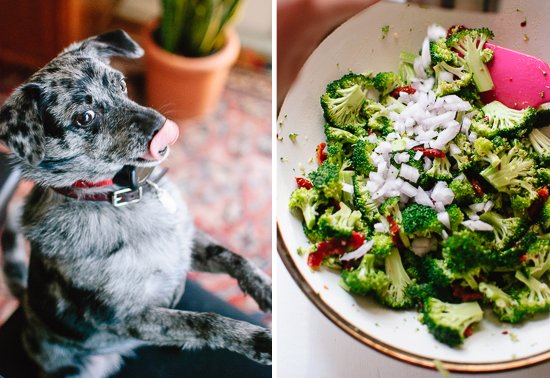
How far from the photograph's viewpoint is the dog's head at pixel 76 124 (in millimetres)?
896

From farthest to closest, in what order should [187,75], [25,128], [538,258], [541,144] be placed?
[187,75]
[541,144]
[538,258]
[25,128]

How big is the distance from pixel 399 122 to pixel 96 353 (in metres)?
0.70

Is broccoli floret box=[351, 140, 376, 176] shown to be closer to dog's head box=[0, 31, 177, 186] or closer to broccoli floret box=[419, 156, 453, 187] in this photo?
broccoli floret box=[419, 156, 453, 187]

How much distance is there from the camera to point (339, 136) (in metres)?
1.09

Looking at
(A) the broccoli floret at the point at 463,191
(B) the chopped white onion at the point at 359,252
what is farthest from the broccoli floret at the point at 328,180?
(A) the broccoli floret at the point at 463,191

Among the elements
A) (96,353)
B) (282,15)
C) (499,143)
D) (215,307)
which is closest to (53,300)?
(96,353)

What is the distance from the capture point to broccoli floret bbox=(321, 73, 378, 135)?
3.63ft

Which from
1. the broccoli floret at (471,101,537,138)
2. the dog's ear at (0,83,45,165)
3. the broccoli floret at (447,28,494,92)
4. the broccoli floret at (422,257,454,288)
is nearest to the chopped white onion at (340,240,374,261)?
the broccoli floret at (422,257,454,288)

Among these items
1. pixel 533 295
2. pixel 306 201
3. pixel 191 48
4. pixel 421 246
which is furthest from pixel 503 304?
pixel 191 48

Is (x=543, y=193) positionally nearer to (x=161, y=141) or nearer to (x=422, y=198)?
(x=422, y=198)

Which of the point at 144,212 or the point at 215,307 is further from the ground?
the point at 144,212

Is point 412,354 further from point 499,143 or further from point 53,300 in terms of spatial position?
point 53,300

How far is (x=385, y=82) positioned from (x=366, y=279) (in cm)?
42

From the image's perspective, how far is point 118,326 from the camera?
3.15 feet
